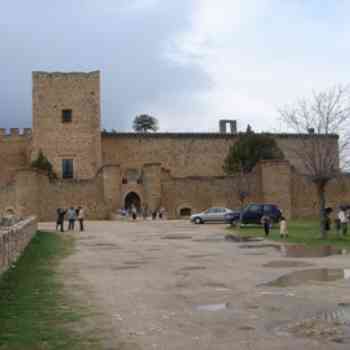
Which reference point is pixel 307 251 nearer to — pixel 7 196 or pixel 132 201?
pixel 7 196

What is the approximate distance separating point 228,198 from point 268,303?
40.5 m

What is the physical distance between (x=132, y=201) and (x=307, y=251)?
34.9 meters

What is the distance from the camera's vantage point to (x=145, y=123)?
88375mm

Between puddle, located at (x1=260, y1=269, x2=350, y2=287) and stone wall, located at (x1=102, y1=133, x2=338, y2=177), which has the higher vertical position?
stone wall, located at (x1=102, y1=133, x2=338, y2=177)

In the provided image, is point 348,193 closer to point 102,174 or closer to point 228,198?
point 228,198

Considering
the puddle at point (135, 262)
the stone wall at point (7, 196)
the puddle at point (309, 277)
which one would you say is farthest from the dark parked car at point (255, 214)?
the puddle at point (309, 277)

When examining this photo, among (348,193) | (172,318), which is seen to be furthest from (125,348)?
(348,193)

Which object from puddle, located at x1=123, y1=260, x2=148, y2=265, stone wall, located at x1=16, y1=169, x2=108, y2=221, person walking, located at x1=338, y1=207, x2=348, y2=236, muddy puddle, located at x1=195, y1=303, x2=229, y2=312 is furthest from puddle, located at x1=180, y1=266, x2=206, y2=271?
stone wall, located at x1=16, y1=169, x2=108, y2=221

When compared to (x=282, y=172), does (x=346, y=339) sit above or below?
below

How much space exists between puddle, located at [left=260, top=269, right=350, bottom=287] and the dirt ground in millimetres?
274

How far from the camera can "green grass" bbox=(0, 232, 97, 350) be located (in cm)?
703

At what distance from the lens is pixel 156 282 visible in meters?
11.8

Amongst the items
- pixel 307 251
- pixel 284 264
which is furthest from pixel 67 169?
pixel 284 264

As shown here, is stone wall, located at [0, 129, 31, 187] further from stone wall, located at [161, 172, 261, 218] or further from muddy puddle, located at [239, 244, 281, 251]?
muddy puddle, located at [239, 244, 281, 251]
